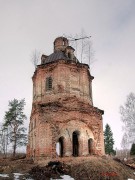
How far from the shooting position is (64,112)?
2344 centimetres

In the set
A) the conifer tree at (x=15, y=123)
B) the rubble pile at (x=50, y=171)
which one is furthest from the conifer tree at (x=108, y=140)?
the rubble pile at (x=50, y=171)

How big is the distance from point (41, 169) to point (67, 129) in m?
5.94

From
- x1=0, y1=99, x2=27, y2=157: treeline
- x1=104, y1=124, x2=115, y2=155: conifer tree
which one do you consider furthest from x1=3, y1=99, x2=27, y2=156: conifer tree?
x1=104, y1=124, x2=115, y2=155: conifer tree

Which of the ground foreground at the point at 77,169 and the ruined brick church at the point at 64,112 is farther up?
the ruined brick church at the point at 64,112

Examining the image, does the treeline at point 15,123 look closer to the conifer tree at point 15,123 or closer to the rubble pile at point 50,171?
the conifer tree at point 15,123

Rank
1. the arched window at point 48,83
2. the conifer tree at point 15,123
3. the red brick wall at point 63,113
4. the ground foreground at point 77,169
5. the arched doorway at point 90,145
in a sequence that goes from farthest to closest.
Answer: the conifer tree at point 15,123 → the arched window at point 48,83 → the arched doorway at point 90,145 → the red brick wall at point 63,113 → the ground foreground at point 77,169

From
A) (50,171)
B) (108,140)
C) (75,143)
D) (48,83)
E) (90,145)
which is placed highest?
(48,83)

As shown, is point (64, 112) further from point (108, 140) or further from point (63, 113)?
point (108, 140)

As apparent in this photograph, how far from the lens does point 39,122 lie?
22641 mm

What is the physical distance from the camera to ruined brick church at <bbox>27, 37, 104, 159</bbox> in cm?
2233

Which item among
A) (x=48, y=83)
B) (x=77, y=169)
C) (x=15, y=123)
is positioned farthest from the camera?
(x=15, y=123)

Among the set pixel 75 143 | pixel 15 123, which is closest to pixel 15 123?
pixel 15 123

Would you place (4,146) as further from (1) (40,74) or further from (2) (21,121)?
(1) (40,74)

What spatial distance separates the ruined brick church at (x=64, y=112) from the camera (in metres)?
22.3
